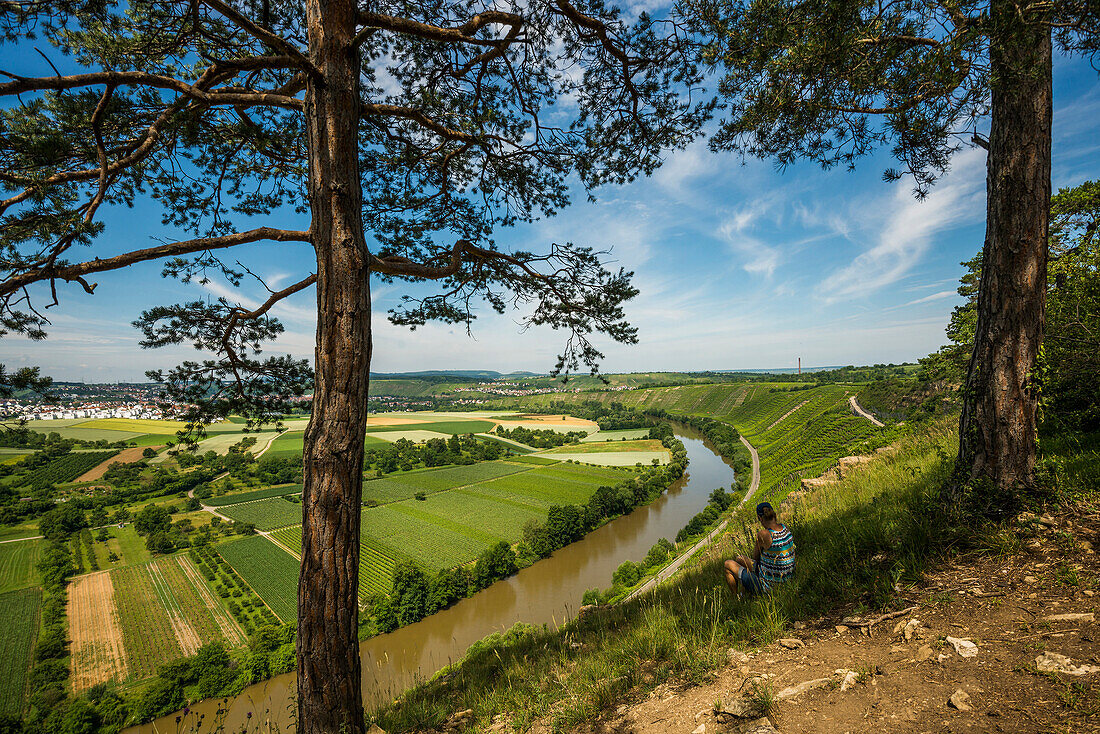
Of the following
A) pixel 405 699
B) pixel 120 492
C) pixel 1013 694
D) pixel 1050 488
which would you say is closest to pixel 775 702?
pixel 1013 694

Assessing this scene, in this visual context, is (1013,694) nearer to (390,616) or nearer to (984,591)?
(984,591)

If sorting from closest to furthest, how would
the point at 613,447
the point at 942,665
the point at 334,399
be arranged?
the point at 942,665 < the point at 334,399 < the point at 613,447

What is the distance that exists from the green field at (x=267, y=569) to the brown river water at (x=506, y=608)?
16.2ft

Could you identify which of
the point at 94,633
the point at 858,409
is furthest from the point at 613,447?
the point at 94,633

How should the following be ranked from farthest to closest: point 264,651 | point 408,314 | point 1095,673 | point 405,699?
point 264,651, point 408,314, point 405,699, point 1095,673

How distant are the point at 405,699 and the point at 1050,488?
6622mm

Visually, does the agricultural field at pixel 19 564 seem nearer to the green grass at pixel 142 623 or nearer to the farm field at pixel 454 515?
the green grass at pixel 142 623

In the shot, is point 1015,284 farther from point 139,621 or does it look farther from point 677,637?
point 139,621

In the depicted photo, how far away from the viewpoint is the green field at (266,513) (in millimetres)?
37100

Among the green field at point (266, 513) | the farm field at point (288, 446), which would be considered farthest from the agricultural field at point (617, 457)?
the green field at point (266, 513)

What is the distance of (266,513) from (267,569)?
13766mm

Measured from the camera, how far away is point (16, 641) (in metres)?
21.8

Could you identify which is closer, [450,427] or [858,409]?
[858,409]

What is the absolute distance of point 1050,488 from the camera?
3.29 meters
